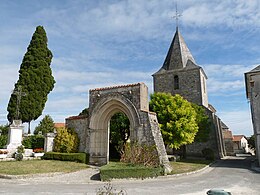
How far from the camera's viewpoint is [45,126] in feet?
105

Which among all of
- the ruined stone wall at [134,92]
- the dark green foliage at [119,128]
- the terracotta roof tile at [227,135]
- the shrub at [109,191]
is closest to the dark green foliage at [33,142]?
the dark green foliage at [119,128]

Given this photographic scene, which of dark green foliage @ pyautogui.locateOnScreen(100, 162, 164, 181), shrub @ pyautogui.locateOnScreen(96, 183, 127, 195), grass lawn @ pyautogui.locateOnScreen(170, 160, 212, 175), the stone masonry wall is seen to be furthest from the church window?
shrub @ pyautogui.locateOnScreen(96, 183, 127, 195)

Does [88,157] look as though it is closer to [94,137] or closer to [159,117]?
[94,137]

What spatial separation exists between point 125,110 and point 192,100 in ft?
44.9

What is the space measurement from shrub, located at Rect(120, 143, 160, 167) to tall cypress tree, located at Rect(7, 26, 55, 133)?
18.0 meters

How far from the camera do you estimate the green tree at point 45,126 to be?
31328 mm

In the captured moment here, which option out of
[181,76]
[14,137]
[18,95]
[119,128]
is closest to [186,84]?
[181,76]

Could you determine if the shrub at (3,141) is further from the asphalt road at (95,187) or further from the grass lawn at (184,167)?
the grass lawn at (184,167)

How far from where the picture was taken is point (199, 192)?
6941 mm

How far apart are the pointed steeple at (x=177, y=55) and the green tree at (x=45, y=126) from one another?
18439 mm

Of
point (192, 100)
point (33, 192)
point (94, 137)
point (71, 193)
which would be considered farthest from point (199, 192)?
point (192, 100)

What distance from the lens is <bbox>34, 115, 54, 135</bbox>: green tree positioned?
1233 inches

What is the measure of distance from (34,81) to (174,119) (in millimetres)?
18192

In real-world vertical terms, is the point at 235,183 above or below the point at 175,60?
below
